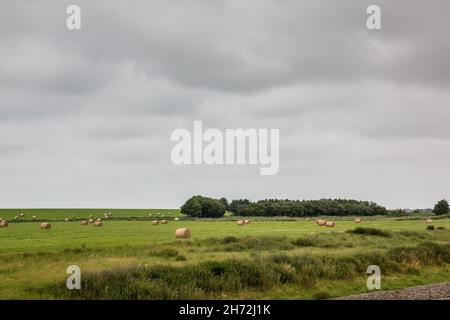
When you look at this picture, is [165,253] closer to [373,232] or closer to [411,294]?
[411,294]

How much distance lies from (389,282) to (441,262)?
32.3ft

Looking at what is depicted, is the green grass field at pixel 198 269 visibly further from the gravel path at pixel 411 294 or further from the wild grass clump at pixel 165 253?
the gravel path at pixel 411 294

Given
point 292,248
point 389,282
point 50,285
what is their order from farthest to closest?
point 292,248
point 389,282
point 50,285

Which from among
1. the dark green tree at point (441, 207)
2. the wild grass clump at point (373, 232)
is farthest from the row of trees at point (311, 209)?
the wild grass clump at point (373, 232)

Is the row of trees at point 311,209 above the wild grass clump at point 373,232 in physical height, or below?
below

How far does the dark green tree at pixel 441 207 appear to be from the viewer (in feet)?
528

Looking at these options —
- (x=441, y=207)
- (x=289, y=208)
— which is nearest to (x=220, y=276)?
(x=289, y=208)

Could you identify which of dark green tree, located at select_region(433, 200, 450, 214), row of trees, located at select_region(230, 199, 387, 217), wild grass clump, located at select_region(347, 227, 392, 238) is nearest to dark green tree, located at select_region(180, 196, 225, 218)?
row of trees, located at select_region(230, 199, 387, 217)

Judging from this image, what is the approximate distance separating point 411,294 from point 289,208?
134 metres

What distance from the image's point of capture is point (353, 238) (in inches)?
1780

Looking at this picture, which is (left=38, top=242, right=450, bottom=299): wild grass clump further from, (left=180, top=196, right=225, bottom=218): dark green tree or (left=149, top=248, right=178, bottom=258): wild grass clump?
(left=180, top=196, right=225, bottom=218): dark green tree
